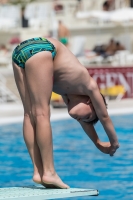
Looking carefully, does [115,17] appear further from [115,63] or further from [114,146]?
[114,146]

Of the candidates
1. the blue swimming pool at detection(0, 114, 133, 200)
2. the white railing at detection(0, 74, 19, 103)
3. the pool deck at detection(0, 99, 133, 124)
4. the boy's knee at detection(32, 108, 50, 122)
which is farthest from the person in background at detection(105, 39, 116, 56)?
the boy's knee at detection(32, 108, 50, 122)

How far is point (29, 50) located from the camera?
473 cm

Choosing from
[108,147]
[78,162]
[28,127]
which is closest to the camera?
[28,127]

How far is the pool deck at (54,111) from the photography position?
13077 mm

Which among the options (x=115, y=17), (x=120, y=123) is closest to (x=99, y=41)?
(x=115, y=17)

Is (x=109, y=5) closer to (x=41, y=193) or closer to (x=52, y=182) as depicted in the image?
(x=52, y=182)

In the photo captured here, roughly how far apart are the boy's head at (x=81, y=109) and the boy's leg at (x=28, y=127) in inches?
12.9

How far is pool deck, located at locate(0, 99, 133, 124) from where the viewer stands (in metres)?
13.1

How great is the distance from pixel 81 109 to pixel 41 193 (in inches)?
28.7

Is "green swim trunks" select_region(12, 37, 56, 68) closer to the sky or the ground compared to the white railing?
closer to the sky

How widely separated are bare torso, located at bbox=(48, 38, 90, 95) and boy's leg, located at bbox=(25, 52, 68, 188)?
86 millimetres

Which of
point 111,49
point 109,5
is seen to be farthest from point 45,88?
point 109,5

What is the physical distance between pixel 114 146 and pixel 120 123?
7730mm

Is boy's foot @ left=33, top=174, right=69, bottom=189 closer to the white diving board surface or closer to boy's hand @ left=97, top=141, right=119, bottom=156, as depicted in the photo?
the white diving board surface
